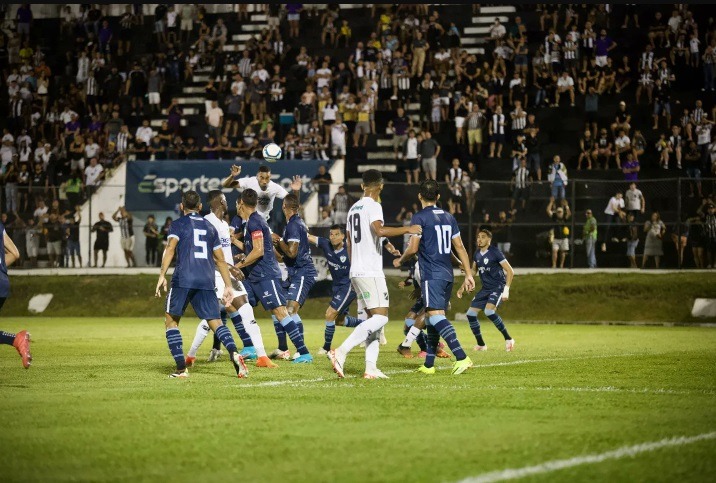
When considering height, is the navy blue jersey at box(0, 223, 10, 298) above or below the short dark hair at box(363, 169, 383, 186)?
below

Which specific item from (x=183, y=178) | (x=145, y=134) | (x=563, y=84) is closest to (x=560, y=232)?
(x=563, y=84)

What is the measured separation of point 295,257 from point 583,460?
993 cm

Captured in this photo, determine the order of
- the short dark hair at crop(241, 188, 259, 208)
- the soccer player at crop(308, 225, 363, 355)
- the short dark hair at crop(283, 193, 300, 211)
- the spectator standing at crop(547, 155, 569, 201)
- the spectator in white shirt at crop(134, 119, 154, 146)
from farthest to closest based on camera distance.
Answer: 1. the spectator in white shirt at crop(134, 119, 154, 146)
2. the spectator standing at crop(547, 155, 569, 201)
3. the soccer player at crop(308, 225, 363, 355)
4. the short dark hair at crop(283, 193, 300, 211)
5. the short dark hair at crop(241, 188, 259, 208)

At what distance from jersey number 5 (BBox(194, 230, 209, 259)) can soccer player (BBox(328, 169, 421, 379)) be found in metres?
1.84

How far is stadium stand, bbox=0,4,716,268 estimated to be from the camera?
29422 mm

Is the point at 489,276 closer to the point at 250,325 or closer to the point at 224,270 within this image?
the point at 250,325

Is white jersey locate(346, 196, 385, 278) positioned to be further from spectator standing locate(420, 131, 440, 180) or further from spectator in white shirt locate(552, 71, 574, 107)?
spectator in white shirt locate(552, 71, 574, 107)

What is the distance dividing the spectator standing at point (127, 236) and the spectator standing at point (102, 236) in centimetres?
31

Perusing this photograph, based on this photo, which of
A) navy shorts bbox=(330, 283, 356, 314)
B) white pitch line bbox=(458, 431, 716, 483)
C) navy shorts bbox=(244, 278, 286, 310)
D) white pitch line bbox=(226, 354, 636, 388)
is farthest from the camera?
navy shorts bbox=(330, 283, 356, 314)

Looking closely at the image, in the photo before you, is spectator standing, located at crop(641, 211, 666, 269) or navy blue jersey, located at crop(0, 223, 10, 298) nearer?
navy blue jersey, located at crop(0, 223, 10, 298)

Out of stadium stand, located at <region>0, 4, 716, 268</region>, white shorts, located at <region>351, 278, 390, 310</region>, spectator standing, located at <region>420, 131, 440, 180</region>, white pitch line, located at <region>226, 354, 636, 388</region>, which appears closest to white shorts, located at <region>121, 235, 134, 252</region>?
stadium stand, located at <region>0, 4, 716, 268</region>

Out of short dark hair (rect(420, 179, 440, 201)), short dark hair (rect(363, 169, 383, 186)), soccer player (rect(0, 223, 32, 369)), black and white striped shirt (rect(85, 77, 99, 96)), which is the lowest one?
soccer player (rect(0, 223, 32, 369))

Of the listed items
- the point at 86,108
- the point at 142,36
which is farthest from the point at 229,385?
the point at 142,36

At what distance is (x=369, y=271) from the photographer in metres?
13.0
